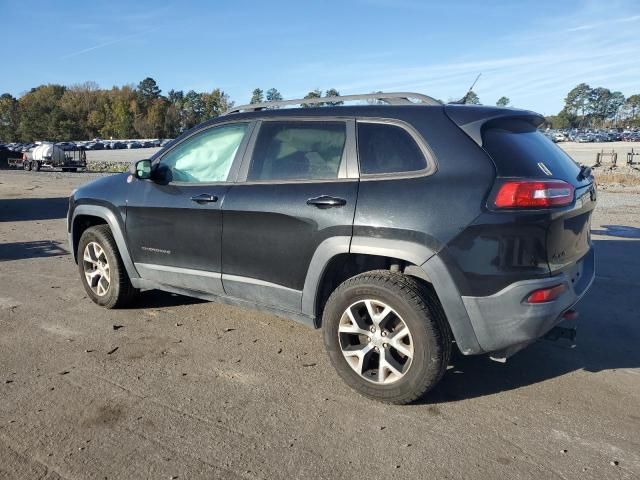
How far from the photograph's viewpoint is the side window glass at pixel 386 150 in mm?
3369

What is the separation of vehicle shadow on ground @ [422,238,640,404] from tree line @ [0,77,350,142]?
126 metres

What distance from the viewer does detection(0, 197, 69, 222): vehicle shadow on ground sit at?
11646 millimetres

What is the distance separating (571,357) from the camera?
4.09 meters

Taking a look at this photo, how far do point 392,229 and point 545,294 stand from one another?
957 millimetres

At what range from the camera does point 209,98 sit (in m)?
144

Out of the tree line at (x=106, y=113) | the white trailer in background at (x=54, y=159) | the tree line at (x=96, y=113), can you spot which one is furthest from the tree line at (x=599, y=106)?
the white trailer in background at (x=54, y=159)

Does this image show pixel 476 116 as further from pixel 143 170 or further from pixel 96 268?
pixel 96 268

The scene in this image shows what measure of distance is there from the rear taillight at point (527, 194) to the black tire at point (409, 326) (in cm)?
72

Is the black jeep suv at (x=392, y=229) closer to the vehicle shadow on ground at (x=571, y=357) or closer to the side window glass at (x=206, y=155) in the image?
the side window glass at (x=206, y=155)

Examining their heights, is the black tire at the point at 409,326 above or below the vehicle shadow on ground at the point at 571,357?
above

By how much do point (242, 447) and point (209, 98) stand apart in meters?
150

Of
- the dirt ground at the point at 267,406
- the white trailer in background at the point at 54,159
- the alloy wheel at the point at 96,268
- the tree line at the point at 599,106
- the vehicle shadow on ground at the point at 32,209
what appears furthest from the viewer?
the tree line at the point at 599,106

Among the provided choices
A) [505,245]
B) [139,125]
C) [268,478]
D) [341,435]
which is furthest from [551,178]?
[139,125]

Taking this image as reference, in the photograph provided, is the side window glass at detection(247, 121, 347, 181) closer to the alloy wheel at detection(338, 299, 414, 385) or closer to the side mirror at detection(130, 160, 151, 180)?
the alloy wheel at detection(338, 299, 414, 385)
